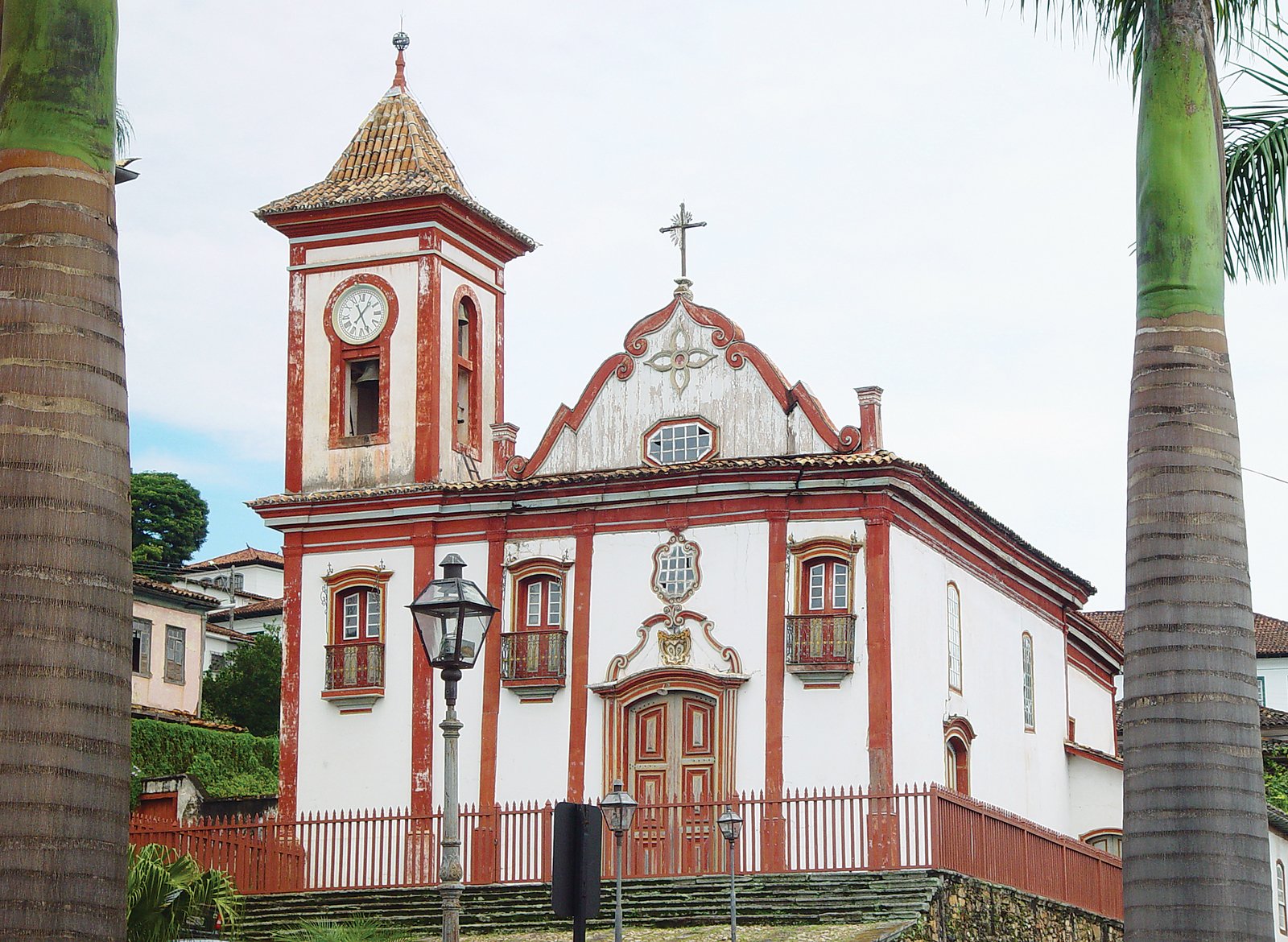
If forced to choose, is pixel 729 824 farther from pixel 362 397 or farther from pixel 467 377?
pixel 362 397

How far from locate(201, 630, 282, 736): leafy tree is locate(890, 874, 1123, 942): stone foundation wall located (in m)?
30.8

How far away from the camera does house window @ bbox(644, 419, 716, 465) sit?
1156 inches

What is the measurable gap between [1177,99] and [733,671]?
16992 millimetres

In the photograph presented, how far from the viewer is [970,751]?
30.3 metres

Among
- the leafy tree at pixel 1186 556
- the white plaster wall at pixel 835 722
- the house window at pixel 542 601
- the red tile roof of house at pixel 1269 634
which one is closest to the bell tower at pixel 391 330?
the house window at pixel 542 601

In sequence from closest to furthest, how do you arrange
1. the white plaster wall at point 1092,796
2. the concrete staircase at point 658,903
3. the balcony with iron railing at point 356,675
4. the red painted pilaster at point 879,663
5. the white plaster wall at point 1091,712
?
the concrete staircase at point 658,903
the red painted pilaster at point 879,663
the balcony with iron railing at point 356,675
the white plaster wall at point 1092,796
the white plaster wall at point 1091,712

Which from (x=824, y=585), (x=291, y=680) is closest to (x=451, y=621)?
(x=824, y=585)

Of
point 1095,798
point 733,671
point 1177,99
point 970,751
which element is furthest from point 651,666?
point 1177,99

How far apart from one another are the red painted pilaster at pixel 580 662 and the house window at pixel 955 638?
530cm

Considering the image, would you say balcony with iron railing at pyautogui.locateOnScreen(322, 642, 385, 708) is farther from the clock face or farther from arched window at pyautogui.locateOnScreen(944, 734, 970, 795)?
arched window at pyautogui.locateOnScreen(944, 734, 970, 795)

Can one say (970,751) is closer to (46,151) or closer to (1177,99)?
(1177,99)

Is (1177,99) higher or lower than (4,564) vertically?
higher

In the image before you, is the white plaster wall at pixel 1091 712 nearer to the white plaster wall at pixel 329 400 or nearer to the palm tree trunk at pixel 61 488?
the white plaster wall at pixel 329 400

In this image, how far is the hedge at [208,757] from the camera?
139 ft
